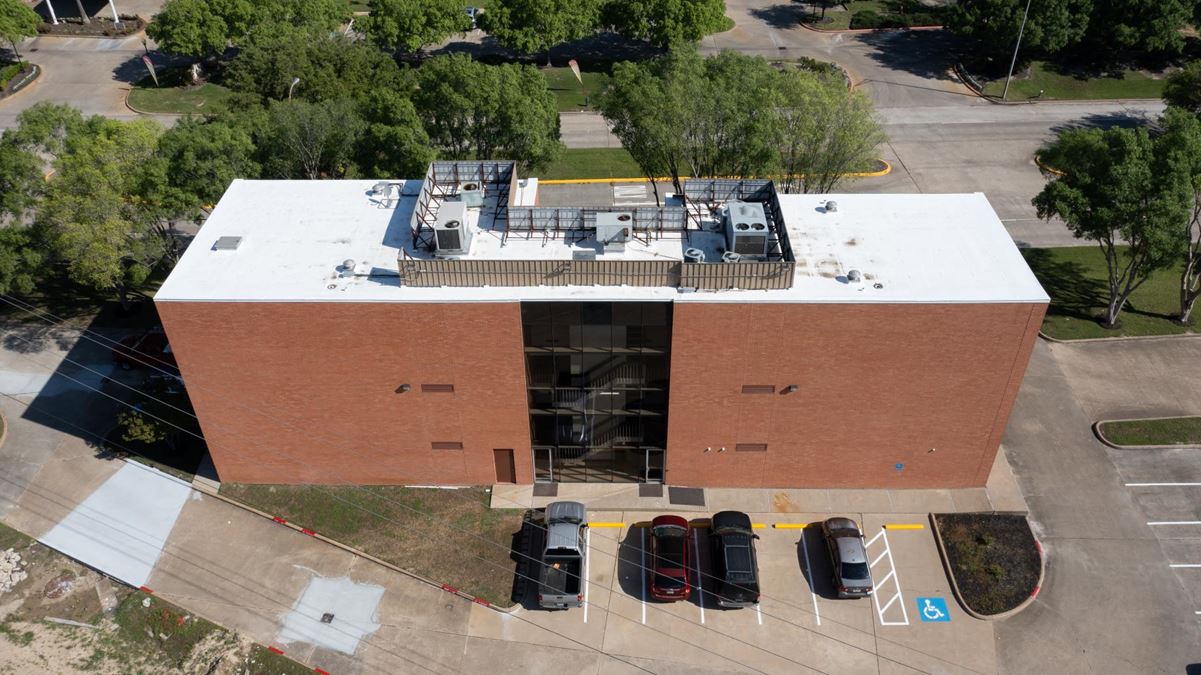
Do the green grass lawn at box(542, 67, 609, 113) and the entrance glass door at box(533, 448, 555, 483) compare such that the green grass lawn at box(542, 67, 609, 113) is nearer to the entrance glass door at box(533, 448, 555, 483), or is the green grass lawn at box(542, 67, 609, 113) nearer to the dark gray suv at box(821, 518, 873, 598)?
the entrance glass door at box(533, 448, 555, 483)

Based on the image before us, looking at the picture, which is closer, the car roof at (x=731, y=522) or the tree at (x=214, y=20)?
the car roof at (x=731, y=522)

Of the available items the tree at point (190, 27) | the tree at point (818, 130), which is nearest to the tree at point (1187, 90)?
the tree at point (818, 130)

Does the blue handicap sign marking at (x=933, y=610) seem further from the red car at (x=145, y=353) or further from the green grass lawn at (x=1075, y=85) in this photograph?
the green grass lawn at (x=1075, y=85)

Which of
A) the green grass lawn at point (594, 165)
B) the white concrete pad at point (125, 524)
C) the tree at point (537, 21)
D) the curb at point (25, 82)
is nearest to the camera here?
the white concrete pad at point (125, 524)

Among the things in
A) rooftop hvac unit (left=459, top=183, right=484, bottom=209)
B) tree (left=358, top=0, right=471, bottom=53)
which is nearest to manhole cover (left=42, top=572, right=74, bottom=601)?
rooftop hvac unit (left=459, top=183, right=484, bottom=209)

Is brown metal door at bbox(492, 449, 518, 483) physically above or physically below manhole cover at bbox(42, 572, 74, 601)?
above

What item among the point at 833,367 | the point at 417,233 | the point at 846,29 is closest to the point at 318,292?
the point at 417,233
